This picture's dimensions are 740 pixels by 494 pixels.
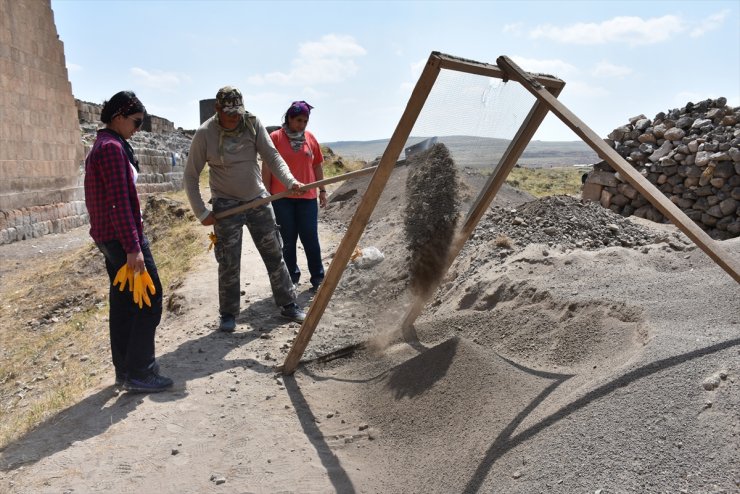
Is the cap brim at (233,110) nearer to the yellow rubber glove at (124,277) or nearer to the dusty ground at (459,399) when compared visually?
the dusty ground at (459,399)

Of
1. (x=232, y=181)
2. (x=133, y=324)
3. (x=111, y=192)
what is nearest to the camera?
(x=111, y=192)

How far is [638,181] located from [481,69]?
40.0 inches

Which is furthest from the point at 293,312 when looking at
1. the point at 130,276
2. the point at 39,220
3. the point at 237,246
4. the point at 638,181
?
the point at 39,220

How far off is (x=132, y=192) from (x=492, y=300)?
2.52 metres

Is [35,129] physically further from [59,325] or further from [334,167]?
[334,167]

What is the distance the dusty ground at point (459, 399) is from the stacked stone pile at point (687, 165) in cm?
483

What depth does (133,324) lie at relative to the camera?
356cm

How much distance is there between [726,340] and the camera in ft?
8.48

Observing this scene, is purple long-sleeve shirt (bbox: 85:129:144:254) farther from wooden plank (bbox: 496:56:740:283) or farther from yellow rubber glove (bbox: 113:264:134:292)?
wooden plank (bbox: 496:56:740:283)

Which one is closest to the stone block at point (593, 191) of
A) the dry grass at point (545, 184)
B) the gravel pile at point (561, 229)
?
the gravel pile at point (561, 229)

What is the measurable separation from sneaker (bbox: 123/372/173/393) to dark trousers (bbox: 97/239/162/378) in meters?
0.04

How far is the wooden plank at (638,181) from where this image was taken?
2.54 meters

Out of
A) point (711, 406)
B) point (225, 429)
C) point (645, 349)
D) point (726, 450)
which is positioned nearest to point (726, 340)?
point (645, 349)

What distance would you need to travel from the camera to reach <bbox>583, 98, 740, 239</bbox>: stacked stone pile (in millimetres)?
8789
